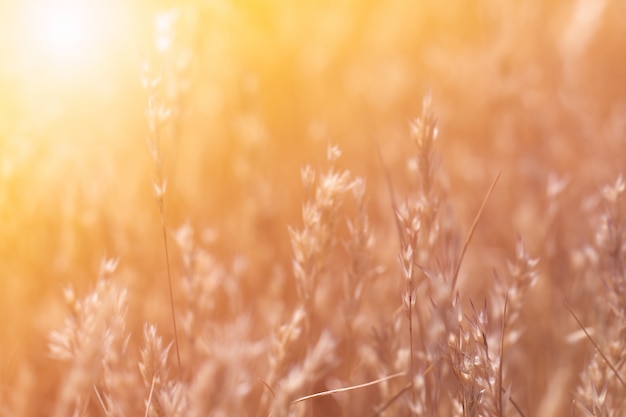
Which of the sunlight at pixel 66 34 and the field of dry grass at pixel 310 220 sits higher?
the sunlight at pixel 66 34

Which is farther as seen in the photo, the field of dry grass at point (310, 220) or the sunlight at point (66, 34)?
the sunlight at point (66, 34)

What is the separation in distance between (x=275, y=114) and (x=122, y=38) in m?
0.63

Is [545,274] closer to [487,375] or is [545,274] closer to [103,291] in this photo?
Result: [487,375]

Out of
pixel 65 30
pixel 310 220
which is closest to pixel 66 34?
pixel 65 30

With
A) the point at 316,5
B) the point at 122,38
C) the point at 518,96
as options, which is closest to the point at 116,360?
the point at 518,96

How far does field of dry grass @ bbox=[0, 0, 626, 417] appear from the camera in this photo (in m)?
0.98

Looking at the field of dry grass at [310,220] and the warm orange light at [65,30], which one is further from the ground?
the warm orange light at [65,30]

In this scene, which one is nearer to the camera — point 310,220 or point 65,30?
point 310,220

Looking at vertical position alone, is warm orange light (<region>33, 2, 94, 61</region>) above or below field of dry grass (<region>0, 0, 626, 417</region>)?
above

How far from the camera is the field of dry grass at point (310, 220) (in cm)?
98

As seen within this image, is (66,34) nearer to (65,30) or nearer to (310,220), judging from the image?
(65,30)

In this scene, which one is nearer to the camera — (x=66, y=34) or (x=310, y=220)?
(x=310, y=220)

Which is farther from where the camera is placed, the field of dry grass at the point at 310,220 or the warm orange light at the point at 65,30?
the warm orange light at the point at 65,30

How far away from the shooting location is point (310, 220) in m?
1.00
